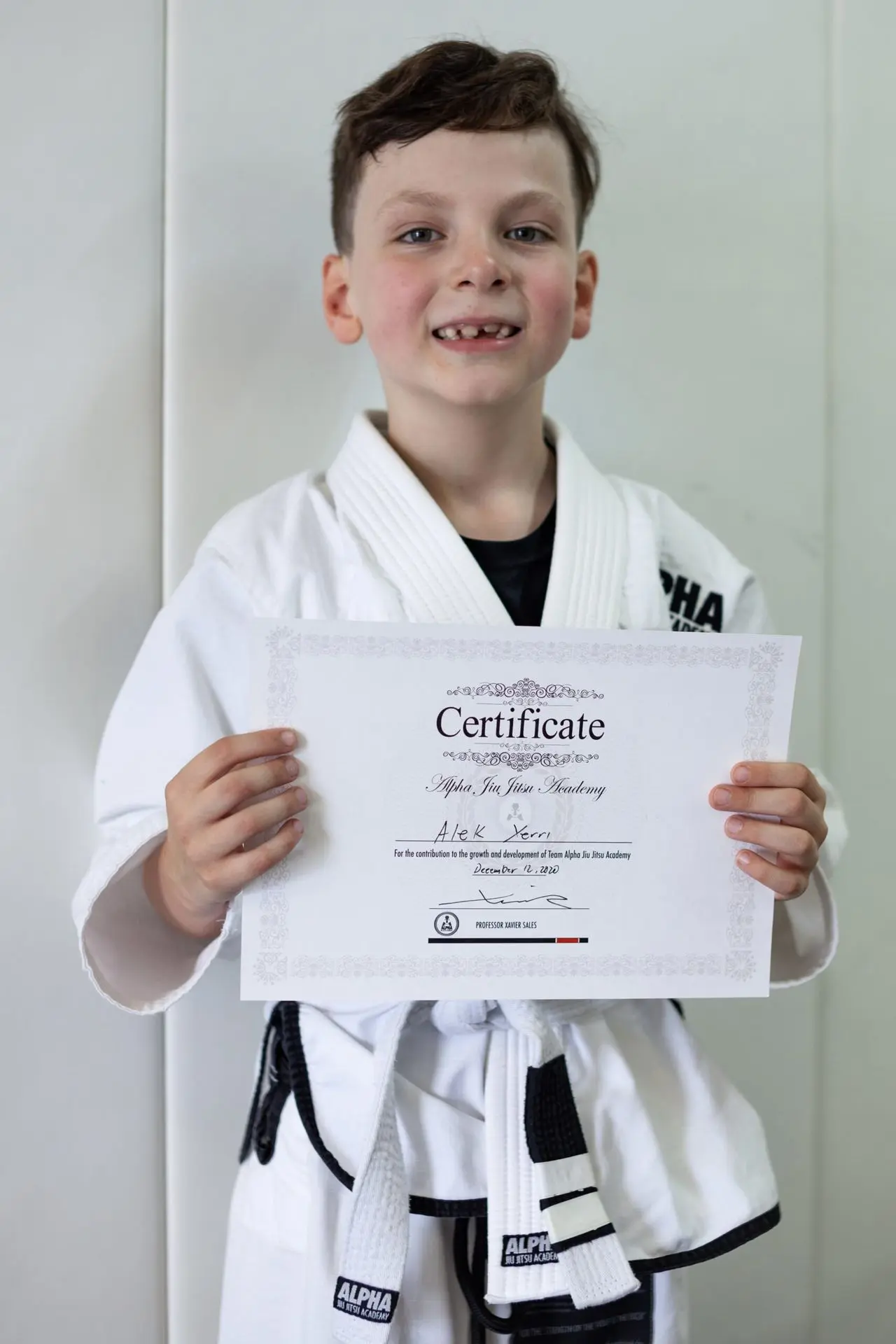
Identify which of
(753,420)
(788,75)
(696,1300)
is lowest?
(696,1300)

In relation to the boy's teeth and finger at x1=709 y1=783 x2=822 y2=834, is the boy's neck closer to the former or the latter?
the boy's teeth

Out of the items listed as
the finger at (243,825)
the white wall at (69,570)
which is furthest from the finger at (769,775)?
the white wall at (69,570)

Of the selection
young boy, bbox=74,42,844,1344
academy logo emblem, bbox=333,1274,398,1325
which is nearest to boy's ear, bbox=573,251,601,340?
young boy, bbox=74,42,844,1344

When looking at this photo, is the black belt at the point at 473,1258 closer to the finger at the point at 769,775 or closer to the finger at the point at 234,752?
the finger at the point at 234,752

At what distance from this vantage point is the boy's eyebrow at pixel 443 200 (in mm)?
825

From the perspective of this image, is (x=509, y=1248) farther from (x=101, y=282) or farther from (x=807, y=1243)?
(x=101, y=282)

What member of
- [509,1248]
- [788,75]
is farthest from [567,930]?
[788,75]

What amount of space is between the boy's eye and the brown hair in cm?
7

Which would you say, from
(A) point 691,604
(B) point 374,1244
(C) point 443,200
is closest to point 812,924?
(A) point 691,604

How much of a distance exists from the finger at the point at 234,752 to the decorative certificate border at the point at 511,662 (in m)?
0.01

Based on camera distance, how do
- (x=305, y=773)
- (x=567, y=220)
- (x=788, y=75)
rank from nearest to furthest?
(x=305, y=773) → (x=567, y=220) → (x=788, y=75)

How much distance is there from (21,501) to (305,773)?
0.46 metres

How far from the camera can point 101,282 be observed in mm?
968
